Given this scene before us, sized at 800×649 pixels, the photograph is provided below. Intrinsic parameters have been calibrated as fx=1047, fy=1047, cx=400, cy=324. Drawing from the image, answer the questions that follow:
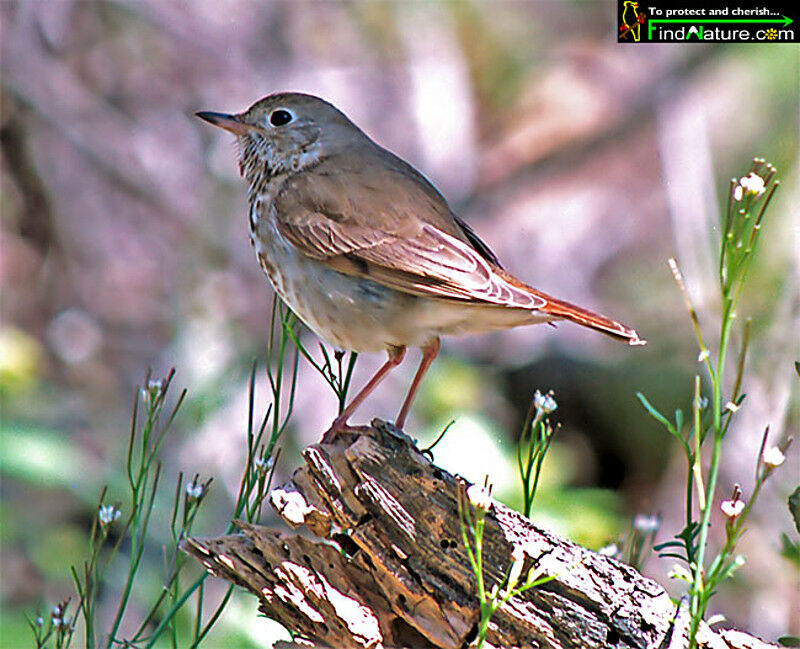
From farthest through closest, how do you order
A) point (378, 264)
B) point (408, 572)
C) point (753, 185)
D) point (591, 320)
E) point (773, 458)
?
point (378, 264), point (591, 320), point (408, 572), point (753, 185), point (773, 458)

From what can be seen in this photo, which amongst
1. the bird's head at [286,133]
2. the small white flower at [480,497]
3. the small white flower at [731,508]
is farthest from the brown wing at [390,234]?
the small white flower at [731,508]

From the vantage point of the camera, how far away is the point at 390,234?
2.71 metres

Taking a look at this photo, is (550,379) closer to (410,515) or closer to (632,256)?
(632,256)

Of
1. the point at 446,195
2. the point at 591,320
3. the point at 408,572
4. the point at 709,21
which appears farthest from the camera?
the point at 446,195

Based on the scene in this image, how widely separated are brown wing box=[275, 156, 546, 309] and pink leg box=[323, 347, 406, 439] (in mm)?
281

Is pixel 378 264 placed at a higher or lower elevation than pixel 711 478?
higher

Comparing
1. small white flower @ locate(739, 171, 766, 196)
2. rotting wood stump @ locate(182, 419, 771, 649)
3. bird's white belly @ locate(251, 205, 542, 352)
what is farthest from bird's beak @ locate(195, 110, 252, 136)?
small white flower @ locate(739, 171, 766, 196)

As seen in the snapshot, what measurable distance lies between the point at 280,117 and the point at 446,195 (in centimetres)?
350

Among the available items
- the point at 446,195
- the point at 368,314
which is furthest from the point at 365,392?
the point at 446,195

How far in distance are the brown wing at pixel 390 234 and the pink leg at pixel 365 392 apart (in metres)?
0.28

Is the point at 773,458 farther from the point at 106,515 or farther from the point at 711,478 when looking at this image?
the point at 106,515

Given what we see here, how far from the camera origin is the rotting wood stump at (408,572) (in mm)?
1885

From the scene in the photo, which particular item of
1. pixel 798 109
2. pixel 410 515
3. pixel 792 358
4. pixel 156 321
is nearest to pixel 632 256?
pixel 798 109

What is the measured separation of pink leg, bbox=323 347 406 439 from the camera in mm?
2395
